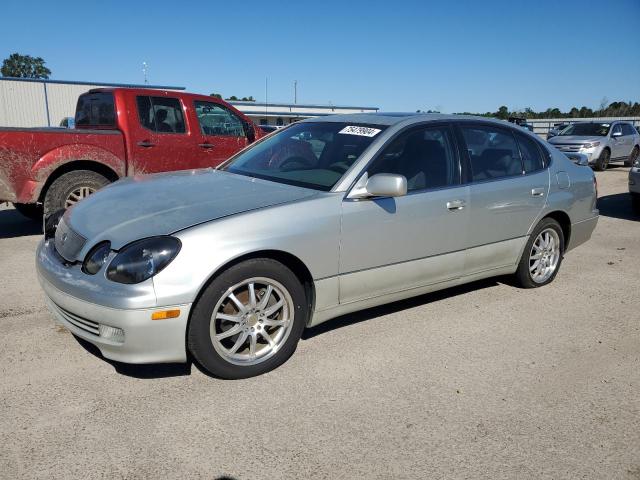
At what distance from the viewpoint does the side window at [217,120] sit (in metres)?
7.61

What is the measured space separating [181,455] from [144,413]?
0.44 metres

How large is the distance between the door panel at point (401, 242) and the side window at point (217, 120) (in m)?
4.48

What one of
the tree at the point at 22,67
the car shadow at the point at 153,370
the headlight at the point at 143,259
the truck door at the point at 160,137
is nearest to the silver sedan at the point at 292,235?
the headlight at the point at 143,259

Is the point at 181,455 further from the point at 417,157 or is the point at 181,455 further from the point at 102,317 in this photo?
the point at 417,157

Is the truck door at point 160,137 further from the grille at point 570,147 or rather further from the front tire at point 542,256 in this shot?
the grille at point 570,147

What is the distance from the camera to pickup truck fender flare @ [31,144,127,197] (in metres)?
6.21

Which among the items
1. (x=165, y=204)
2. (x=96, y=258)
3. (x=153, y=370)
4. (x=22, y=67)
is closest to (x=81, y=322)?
(x=96, y=258)

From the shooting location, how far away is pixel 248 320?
127 inches

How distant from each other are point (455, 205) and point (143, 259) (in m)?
2.37

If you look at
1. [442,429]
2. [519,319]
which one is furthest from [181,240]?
[519,319]

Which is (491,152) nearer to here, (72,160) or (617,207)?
(72,160)

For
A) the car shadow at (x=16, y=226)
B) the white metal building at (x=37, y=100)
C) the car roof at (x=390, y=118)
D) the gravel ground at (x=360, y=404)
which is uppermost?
the white metal building at (x=37, y=100)

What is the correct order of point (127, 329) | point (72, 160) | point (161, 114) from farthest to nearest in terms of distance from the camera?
point (161, 114) → point (72, 160) → point (127, 329)

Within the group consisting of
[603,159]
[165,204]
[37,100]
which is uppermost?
[37,100]
